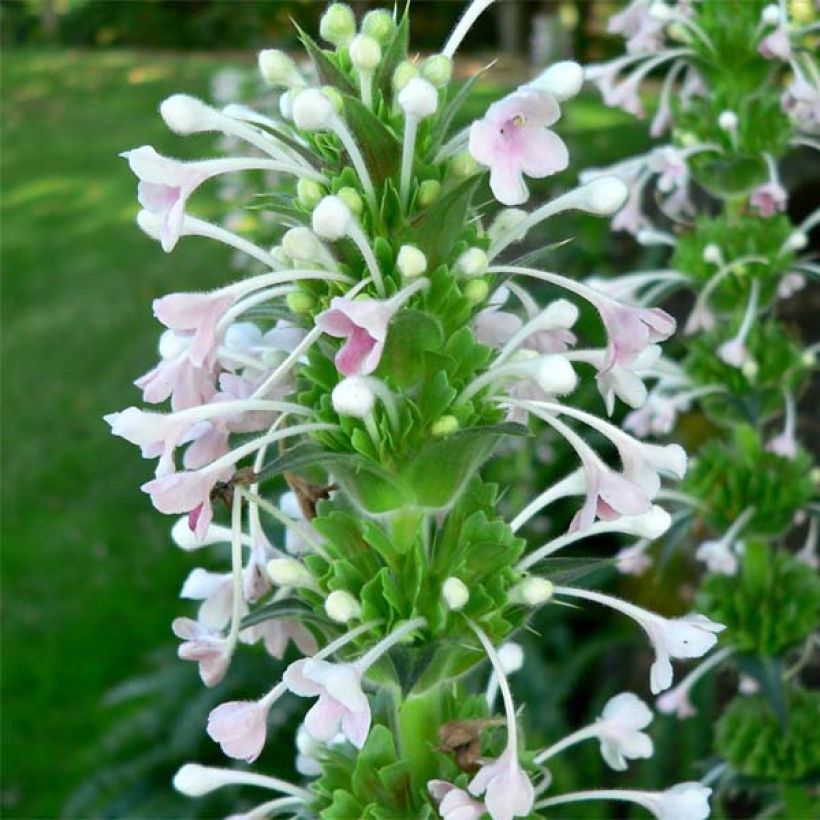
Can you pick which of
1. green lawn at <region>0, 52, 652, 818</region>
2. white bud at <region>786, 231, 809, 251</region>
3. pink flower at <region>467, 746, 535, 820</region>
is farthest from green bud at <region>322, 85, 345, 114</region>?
green lawn at <region>0, 52, 652, 818</region>

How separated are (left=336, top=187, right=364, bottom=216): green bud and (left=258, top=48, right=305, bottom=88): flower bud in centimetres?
17

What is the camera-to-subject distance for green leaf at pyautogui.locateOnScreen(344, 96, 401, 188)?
47.4 inches

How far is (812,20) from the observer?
8.32ft

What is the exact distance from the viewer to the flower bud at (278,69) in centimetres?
131

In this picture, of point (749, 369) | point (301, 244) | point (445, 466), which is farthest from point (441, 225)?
point (749, 369)

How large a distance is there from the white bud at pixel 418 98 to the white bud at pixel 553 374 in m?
0.28

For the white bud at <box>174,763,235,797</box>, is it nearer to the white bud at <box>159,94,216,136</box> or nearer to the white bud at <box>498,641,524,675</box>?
the white bud at <box>498,641,524,675</box>

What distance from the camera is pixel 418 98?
3.68ft

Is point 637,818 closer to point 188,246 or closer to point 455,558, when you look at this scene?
point 455,558

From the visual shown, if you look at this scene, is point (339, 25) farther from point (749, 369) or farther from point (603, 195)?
point (749, 369)

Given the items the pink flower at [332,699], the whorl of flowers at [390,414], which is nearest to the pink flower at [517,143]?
the whorl of flowers at [390,414]

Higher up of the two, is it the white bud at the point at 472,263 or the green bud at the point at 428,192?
the green bud at the point at 428,192

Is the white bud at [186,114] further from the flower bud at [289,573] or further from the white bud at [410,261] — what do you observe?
the flower bud at [289,573]

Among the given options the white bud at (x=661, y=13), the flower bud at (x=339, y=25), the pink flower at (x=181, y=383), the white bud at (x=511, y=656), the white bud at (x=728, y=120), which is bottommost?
the white bud at (x=511, y=656)
